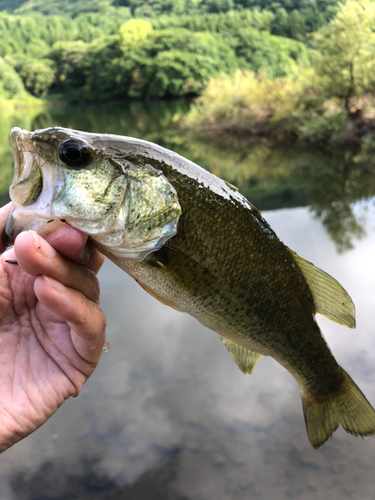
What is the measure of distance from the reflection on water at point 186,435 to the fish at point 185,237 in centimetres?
195

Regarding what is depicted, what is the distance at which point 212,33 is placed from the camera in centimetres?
7275

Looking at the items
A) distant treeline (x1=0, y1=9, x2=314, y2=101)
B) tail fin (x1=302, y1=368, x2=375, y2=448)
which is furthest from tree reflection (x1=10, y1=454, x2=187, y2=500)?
distant treeline (x1=0, y1=9, x2=314, y2=101)

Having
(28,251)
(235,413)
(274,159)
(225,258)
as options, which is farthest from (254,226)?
(274,159)

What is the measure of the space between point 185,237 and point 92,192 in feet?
1.60

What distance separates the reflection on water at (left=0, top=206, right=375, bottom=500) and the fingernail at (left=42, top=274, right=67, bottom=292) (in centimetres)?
301

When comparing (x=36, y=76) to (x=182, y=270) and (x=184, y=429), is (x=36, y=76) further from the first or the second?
(x=182, y=270)

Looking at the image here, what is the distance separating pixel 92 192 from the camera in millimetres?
1600

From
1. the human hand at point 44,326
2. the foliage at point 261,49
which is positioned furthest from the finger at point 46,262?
the foliage at point 261,49

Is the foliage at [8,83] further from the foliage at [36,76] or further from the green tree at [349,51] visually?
the green tree at [349,51]

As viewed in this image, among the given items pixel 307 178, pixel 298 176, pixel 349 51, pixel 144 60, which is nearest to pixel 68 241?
pixel 307 178

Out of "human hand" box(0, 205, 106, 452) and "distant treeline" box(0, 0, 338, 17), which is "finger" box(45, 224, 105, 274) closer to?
"human hand" box(0, 205, 106, 452)

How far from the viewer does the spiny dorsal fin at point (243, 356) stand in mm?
2283

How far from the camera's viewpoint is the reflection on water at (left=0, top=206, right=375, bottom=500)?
12.0ft

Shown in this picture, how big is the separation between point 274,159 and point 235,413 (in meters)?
12.8
